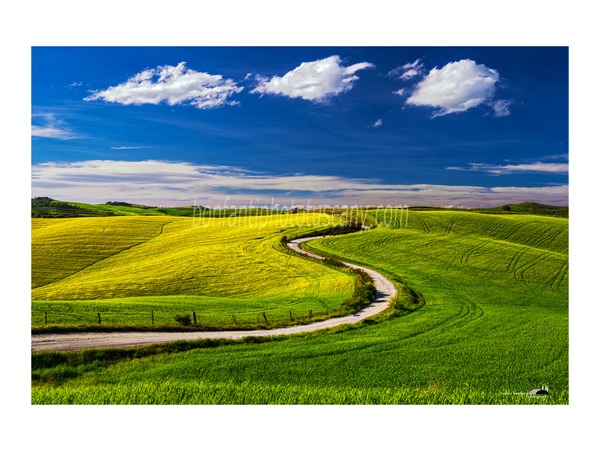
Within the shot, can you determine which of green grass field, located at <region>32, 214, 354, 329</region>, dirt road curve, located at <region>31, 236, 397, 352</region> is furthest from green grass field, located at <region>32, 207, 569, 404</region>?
green grass field, located at <region>32, 214, 354, 329</region>

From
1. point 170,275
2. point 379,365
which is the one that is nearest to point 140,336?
point 379,365

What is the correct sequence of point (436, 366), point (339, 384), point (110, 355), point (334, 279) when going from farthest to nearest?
point (334, 279), point (110, 355), point (436, 366), point (339, 384)

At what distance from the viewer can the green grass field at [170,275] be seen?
62.4 feet

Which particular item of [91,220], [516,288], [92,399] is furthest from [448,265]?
[91,220]

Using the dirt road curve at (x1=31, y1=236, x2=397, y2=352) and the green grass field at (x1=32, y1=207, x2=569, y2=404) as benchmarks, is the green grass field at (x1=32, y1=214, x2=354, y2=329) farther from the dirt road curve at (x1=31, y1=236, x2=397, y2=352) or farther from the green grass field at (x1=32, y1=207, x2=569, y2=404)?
the green grass field at (x1=32, y1=207, x2=569, y2=404)

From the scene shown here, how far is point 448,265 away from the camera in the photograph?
32.3 m

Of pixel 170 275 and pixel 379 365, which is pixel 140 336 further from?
pixel 170 275

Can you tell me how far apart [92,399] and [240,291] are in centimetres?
1871

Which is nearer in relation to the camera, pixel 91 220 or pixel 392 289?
pixel 392 289

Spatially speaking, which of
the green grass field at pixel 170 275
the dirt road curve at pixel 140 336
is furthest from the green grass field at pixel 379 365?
the green grass field at pixel 170 275

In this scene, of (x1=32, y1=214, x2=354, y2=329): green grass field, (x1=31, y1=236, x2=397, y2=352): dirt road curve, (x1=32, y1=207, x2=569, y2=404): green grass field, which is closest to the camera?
(x1=32, y1=207, x2=569, y2=404): green grass field

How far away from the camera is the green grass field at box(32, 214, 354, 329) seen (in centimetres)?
1903

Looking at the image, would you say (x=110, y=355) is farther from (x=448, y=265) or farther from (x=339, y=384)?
(x=448, y=265)

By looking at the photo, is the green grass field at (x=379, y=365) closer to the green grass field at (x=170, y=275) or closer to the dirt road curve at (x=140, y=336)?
the dirt road curve at (x=140, y=336)
